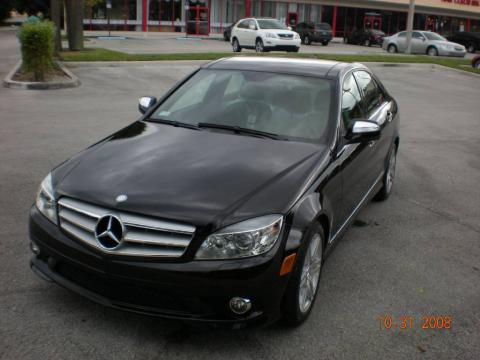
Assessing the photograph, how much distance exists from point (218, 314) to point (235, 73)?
8.38ft

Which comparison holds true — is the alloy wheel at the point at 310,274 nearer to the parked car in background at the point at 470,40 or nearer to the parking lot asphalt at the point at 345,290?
→ the parking lot asphalt at the point at 345,290

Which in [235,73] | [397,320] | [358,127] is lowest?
[397,320]

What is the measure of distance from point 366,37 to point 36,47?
34.1m

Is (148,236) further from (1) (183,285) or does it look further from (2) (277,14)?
(2) (277,14)

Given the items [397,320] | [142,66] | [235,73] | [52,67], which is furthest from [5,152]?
[142,66]

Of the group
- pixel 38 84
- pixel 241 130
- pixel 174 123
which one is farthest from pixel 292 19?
pixel 241 130

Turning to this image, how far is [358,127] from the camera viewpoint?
14.9ft

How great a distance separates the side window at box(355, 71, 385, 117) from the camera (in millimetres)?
5617

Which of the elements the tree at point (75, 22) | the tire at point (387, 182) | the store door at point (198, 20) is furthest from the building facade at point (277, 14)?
the tire at point (387, 182)

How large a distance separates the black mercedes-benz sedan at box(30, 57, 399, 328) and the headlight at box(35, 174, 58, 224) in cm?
1

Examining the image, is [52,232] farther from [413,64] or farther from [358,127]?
[413,64]

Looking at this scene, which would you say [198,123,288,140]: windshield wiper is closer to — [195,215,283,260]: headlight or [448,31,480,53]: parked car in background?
[195,215,283,260]: headlight

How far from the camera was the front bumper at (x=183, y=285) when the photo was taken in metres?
3.18

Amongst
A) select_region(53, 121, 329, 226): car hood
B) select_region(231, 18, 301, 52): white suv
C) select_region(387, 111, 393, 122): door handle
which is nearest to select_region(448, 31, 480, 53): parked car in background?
select_region(231, 18, 301, 52): white suv
